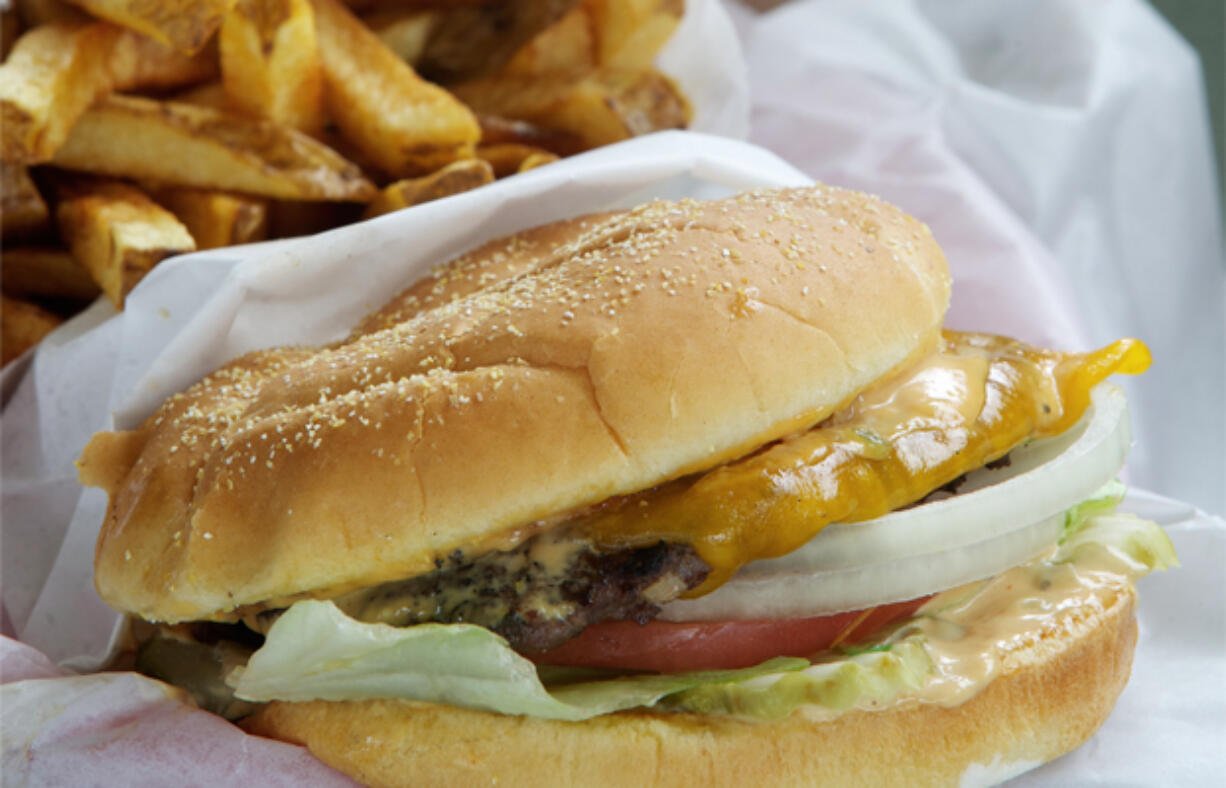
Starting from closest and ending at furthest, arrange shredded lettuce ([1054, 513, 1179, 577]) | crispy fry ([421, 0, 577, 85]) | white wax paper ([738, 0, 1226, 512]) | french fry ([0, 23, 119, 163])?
shredded lettuce ([1054, 513, 1179, 577]) < french fry ([0, 23, 119, 163]) < crispy fry ([421, 0, 577, 85]) < white wax paper ([738, 0, 1226, 512])

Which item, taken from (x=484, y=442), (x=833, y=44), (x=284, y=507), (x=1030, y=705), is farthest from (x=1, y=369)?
(x=833, y=44)

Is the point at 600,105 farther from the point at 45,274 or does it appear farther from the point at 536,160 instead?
the point at 45,274

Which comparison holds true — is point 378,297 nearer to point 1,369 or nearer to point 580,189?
point 580,189

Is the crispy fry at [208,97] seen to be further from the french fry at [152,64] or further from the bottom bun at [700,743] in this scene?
the bottom bun at [700,743]

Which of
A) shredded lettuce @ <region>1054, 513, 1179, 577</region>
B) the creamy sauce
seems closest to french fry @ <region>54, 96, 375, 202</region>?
the creamy sauce

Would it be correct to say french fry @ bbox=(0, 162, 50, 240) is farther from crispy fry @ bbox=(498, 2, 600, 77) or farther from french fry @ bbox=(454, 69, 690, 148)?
crispy fry @ bbox=(498, 2, 600, 77)

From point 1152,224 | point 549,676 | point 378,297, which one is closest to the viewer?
point 549,676
